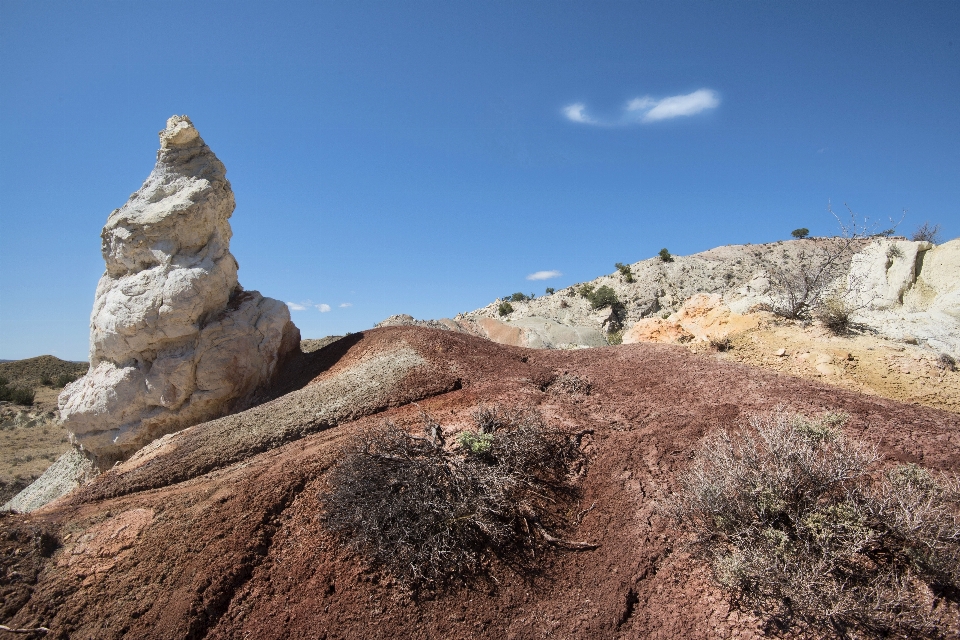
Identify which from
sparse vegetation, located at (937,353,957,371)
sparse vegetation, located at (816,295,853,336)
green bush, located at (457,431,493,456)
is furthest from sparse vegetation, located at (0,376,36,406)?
sparse vegetation, located at (937,353,957,371)

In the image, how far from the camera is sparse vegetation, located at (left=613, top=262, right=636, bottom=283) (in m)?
34.8

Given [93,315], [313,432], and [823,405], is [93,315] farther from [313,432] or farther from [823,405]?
[823,405]

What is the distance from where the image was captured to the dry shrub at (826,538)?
356cm

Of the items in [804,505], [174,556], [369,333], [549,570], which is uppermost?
[369,333]

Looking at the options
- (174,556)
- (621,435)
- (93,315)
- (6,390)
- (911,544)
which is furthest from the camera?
(6,390)

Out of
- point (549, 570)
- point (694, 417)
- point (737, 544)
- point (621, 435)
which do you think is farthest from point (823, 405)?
point (549, 570)

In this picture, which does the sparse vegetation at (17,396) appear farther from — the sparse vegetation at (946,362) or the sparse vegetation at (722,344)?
the sparse vegetation at (946,362)

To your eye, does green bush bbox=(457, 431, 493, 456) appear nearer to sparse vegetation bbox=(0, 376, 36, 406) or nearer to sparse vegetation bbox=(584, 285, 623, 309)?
sparse vegetation bbox=(584, 285, 623, 309)

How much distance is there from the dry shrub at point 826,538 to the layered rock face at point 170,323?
339 inches

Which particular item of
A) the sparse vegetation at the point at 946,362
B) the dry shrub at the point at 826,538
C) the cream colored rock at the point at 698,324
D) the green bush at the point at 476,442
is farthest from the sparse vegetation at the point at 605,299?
the dry shrub at the point at 826,538

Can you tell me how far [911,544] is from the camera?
3.83 meters

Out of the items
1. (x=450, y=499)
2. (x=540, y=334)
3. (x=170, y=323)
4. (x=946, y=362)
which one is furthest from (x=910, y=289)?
(x=170, y=323)

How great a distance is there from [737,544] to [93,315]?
11.7m

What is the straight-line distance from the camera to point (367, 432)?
6.07 metres
